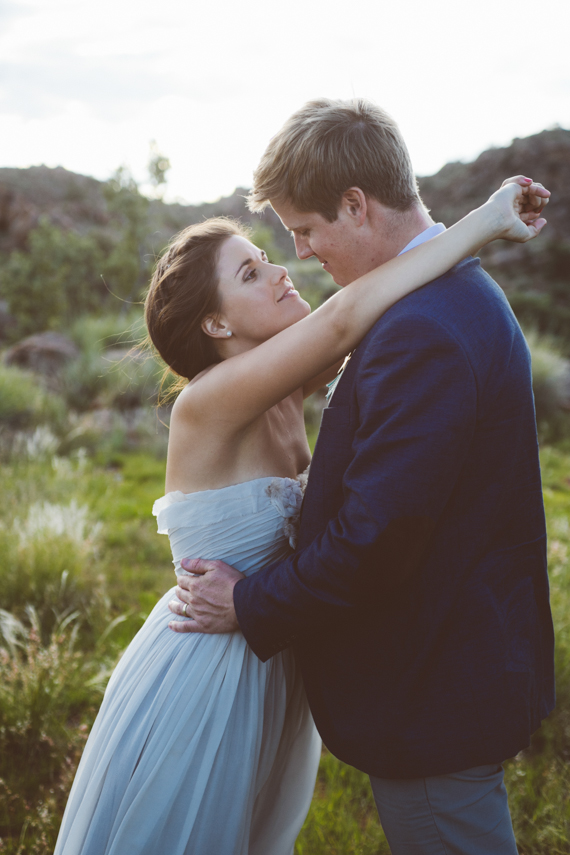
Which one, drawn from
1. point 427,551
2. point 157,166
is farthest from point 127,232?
point 427,551

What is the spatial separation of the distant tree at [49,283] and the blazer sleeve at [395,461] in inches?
548

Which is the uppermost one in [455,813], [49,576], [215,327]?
[215,327]

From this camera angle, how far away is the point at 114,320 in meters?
13.2

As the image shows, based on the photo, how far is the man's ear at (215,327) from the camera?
2.28 meters

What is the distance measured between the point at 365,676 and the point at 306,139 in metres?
1.55

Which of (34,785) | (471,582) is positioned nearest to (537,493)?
(471,582)

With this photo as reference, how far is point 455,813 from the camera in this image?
1.60 meters

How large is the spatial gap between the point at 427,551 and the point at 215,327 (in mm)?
1199

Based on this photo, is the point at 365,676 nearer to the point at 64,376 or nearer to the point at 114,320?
the point at 64,376

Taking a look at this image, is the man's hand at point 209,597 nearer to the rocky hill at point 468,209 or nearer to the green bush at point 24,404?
the green bush at point 24,404

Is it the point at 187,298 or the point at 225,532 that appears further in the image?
the point at 187,298

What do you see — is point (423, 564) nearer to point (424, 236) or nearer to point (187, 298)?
point (424, 236)

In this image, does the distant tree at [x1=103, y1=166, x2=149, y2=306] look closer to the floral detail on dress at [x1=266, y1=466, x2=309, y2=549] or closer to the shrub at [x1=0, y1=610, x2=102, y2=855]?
the shrub at [x1=0, y1=610, x2=102, y2=855]

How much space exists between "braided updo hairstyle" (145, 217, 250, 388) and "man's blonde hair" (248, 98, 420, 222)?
0.47 m
